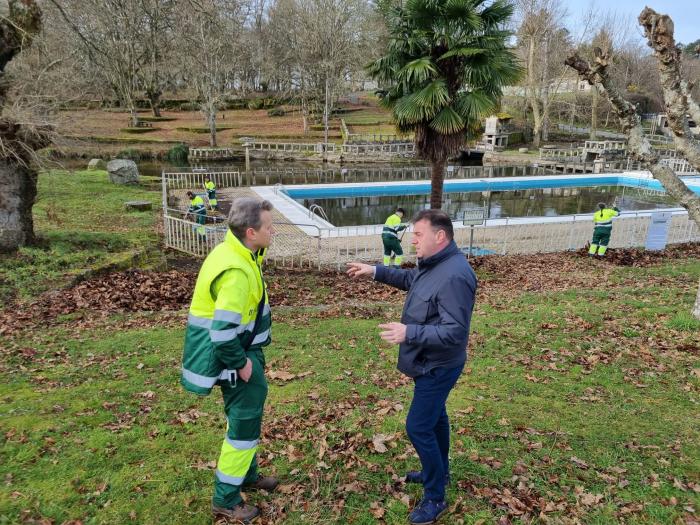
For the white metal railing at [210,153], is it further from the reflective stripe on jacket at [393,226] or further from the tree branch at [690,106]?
the tree branch at [690,106]

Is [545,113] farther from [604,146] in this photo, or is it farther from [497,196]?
[497,196]

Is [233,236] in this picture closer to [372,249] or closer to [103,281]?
[103,281]

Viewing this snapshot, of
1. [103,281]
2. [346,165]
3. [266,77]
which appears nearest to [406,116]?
[103,281]

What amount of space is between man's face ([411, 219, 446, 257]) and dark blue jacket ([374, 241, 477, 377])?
45mm

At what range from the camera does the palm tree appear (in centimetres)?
1257

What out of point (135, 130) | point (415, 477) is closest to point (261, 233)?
point (415, 477)

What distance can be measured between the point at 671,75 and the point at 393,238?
751cm

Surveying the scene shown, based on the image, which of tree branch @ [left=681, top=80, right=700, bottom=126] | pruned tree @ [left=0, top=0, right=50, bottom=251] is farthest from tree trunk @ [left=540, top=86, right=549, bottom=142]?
pruned tree @ [left=0, top=0, right=50, bottom=251]

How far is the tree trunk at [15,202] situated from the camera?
30.9ft

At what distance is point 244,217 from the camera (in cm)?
309

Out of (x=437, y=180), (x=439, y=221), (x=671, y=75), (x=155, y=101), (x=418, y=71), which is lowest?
(x=439, y=221)

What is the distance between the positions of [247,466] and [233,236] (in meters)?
1.63

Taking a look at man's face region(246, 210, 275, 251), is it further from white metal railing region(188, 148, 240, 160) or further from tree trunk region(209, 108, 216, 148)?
tree trunk region(209, 108, 216, 148)

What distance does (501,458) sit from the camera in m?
4.20
